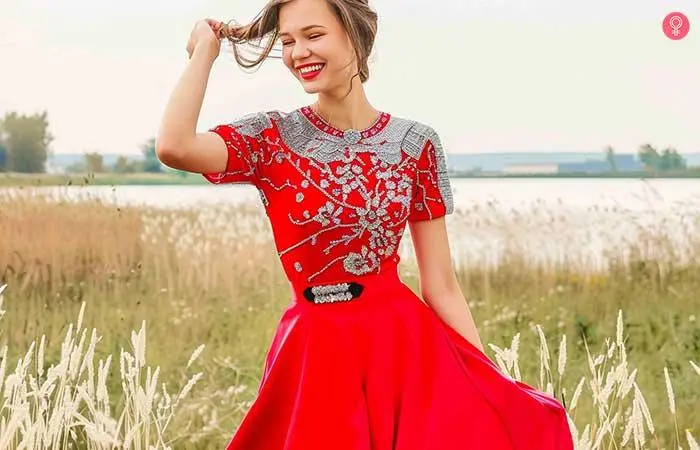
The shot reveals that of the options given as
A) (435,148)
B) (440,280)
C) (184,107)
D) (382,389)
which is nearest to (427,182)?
(435,148)

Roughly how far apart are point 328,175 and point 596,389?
1406mm

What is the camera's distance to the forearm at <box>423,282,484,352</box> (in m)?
2.15

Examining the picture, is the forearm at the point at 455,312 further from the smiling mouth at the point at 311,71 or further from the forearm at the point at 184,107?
the forearm at the point at 184,107

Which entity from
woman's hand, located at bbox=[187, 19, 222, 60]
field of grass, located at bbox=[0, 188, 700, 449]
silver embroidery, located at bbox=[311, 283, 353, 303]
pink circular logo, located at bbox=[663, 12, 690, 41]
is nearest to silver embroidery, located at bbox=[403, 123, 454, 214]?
silver embroidery, located at bbox=[311, 283, 353, 303]

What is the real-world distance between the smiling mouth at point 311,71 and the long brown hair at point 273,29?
10 cm

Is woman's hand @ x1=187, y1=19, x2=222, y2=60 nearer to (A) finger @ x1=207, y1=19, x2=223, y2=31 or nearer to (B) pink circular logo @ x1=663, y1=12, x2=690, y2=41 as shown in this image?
(A) finger @ x1=207, y1=19, x2=223, y2=31

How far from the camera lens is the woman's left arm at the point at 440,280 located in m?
2.15

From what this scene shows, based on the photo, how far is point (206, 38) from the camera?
1952 mm

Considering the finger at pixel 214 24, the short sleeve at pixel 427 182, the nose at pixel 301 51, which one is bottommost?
the short sleeve at pixel 427 182

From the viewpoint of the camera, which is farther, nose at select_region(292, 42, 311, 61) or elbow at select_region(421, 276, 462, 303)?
elbow at select_region(421, 276, 462, 303)

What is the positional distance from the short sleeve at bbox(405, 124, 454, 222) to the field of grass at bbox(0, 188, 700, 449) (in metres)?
1.71

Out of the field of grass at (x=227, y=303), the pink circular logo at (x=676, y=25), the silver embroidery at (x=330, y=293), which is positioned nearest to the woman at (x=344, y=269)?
the silver embroidery at (x=330, y=293)

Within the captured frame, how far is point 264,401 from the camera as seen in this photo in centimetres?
201

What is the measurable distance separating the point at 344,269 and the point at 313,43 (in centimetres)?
45
